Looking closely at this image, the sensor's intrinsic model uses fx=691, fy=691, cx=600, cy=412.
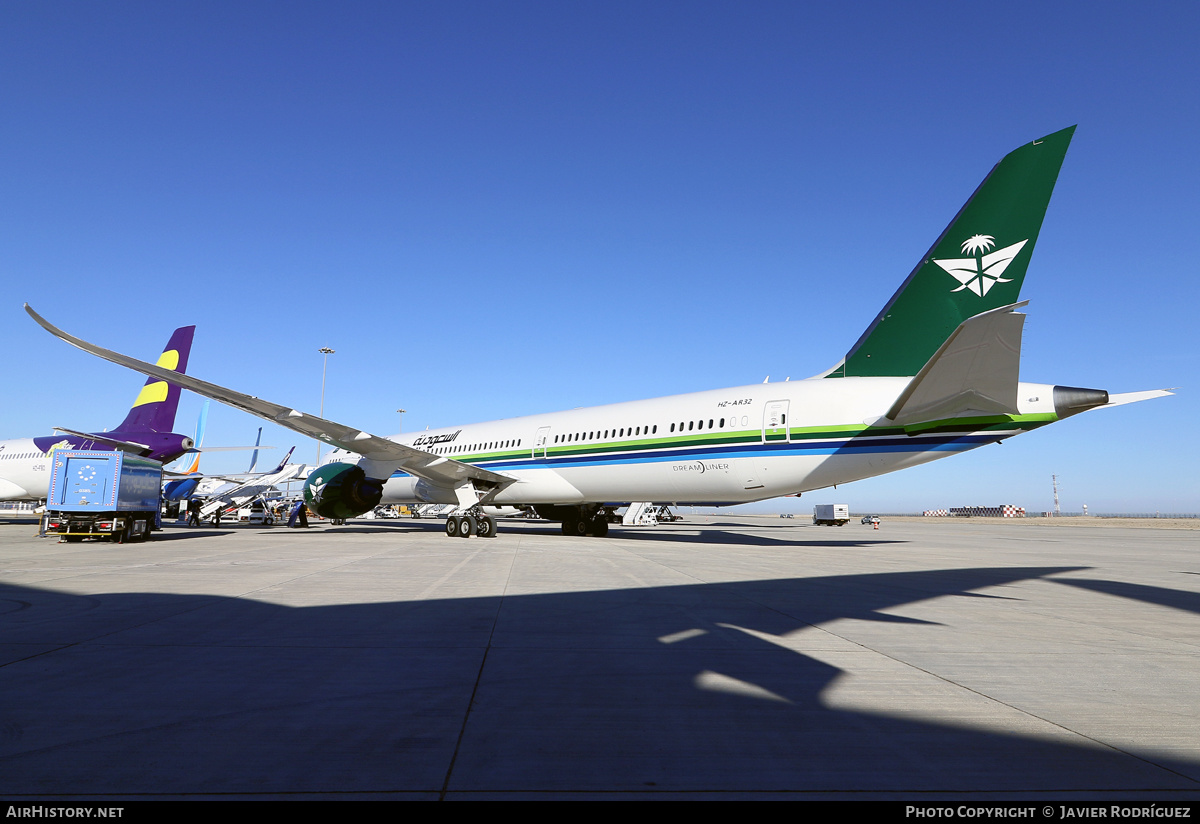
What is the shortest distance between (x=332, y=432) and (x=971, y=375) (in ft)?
53.6

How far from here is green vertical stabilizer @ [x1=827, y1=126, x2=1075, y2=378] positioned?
14203 mm

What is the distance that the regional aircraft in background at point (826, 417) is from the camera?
44.2 ft

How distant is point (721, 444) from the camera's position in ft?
59.0

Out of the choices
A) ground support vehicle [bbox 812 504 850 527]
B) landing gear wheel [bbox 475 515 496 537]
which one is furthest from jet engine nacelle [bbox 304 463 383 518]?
ground support vehicle [bbox 812 504 850 527]

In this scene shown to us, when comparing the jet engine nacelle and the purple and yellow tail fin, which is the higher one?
the purple and yellow tail fin

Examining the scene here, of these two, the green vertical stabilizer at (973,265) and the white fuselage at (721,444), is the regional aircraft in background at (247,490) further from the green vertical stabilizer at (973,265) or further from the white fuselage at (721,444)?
the green vertical stabilizer at (973,265)

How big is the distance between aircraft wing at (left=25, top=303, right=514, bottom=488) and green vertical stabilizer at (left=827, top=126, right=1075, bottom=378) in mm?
12360

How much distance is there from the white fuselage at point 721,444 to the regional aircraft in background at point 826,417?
0.04 metres

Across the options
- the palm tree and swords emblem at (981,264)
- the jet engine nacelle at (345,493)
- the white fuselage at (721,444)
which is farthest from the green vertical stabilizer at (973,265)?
the jet engine nacelle at (345,493)

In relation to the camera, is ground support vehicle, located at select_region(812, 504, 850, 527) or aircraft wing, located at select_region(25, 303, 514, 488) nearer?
aircraft wing, located at select_region(25, 303, 514, 488)

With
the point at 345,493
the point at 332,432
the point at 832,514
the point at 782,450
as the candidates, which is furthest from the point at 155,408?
the point at 832,514

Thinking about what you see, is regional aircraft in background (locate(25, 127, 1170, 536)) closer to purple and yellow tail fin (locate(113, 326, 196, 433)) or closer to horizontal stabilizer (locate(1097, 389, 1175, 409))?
horizontal stabilizer (locate(1097, 389, 1175, 409))
